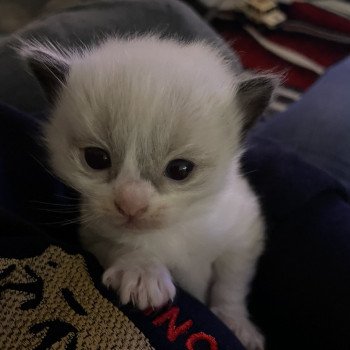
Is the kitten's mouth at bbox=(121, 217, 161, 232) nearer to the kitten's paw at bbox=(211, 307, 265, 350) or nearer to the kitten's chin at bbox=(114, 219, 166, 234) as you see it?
the kitten's chin at bbox=(114, 219, 166, 234)

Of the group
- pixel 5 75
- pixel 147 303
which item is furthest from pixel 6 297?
pixel 5 75

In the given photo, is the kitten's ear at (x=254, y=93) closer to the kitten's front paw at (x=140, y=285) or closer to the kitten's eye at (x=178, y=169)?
the kitten's eye at (x=178, y=169)

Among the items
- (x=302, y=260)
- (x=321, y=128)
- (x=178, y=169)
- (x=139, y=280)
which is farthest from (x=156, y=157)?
(x=321, y=128)

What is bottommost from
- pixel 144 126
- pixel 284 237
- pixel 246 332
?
pixel 246 332

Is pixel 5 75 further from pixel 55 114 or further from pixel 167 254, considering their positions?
pixel 167 254

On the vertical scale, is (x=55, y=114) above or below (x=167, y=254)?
above

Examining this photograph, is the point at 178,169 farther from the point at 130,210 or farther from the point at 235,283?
the point at 235,283

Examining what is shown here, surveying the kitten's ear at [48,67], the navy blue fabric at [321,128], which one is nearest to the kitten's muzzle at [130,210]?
the kitten's ear at [48,67]
